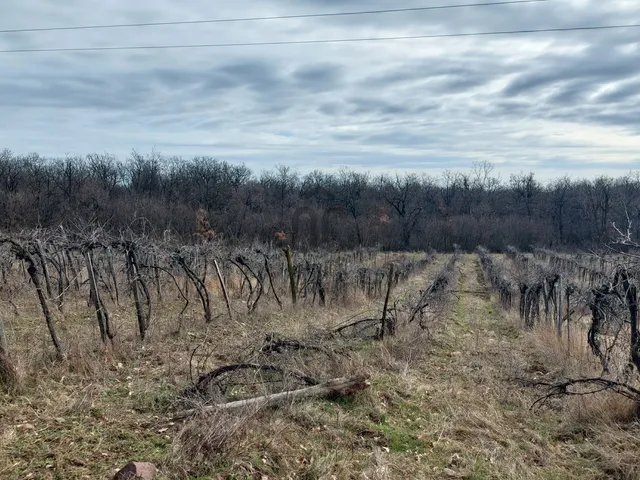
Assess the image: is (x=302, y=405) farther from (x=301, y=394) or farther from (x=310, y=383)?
(x=310, y=383)

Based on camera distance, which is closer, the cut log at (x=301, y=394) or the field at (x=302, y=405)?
the field at (x=302, y=405)

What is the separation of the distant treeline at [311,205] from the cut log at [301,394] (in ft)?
110

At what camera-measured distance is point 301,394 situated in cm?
563

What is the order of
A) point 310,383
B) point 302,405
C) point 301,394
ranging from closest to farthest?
point 302,405 < point 301,394 < point 310,383

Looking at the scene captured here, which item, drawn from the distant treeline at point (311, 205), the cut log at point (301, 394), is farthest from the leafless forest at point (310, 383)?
the distant treeline at point (311, 205)

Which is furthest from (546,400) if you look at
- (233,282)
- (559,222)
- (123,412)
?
(559,222)

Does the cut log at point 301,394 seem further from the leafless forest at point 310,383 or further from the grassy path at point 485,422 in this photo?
the grassy path at point 485,422

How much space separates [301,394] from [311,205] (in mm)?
52745

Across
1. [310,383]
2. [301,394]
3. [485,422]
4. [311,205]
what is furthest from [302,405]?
A: [311,205]

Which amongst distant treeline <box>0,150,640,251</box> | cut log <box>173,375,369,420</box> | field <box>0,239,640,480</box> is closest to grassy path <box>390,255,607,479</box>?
field <box>0,239,640,480</box>

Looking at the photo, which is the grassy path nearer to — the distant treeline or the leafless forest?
the leafless forest

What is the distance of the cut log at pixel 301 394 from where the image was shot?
4.98 metres

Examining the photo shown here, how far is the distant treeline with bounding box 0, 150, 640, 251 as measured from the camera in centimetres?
4509

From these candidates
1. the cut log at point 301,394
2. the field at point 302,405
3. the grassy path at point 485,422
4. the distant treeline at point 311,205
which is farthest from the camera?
the distant treeline at point 311,205
